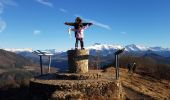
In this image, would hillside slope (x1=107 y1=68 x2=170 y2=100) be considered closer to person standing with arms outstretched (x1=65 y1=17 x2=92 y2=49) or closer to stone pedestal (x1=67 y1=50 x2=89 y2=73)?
stone pedestal (x1=67 y1=50 x2=89 y2=73)

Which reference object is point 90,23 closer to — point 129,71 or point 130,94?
point 130,94

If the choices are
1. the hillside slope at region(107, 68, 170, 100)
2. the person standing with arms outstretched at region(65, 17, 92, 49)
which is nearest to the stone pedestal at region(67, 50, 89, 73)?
the person standing with arms outstretched at region(65, 17, 92, 49)

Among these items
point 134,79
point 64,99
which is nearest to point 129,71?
point 134,79

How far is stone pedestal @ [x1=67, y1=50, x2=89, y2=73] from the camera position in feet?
79.8

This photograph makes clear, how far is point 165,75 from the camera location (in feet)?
121

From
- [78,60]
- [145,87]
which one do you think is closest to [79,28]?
[78,60]

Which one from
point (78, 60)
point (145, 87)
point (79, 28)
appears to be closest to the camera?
point (78, 60)

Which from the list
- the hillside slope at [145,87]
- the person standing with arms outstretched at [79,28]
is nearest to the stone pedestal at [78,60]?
the person standing with arms outstretched at [79,28]

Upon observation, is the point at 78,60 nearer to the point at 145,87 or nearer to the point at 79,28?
the point at 79,28

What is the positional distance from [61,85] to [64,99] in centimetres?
147

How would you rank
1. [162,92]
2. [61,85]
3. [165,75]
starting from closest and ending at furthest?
[61,85]
[162,92]
[165,75]

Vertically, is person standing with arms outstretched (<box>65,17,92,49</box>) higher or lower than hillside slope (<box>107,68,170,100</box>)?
higher

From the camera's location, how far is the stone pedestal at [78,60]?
2433cm

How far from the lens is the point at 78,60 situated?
2445 cm
